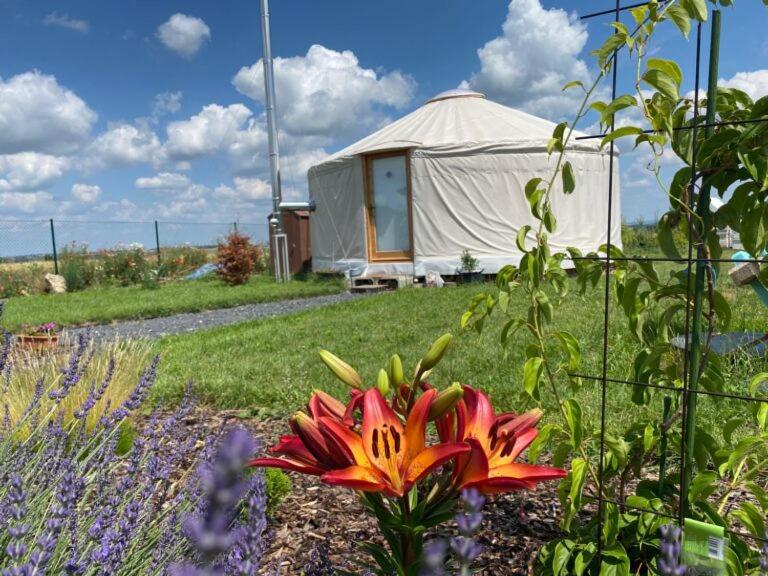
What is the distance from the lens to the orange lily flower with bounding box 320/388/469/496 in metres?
0.77

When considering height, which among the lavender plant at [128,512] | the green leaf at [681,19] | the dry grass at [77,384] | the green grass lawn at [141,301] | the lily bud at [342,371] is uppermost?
the green leaf at [681,19]

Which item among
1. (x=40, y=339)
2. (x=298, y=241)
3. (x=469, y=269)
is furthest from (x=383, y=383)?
(x=298, y=241)

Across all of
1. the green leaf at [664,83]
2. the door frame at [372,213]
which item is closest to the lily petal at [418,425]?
the green leaf at [664,83]

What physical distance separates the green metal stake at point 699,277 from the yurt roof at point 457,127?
861 centimetres

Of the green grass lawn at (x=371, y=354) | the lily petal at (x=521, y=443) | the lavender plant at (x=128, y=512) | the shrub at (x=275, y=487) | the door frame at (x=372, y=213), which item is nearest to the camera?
the lavender plant at (x=128, y=512)

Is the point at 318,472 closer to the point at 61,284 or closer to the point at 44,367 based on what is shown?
the point at 44,367

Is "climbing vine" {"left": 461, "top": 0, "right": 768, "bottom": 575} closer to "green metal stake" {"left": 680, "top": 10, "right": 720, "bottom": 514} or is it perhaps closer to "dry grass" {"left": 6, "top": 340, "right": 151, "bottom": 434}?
"green metal stake" {"left": 680, "top": 10, "right": 720, "bottom": 514}

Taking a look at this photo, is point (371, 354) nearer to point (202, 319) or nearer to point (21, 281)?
point (202, 319)

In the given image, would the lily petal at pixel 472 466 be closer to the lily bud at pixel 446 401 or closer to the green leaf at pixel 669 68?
the lily bud at pixel 446 401

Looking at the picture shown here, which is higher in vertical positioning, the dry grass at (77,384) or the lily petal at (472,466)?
the lily petal at (472,466)

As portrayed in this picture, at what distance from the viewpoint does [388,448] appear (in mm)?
816

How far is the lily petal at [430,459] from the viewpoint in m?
0.76

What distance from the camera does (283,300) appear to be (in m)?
9.19

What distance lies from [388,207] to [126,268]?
6.68 m
